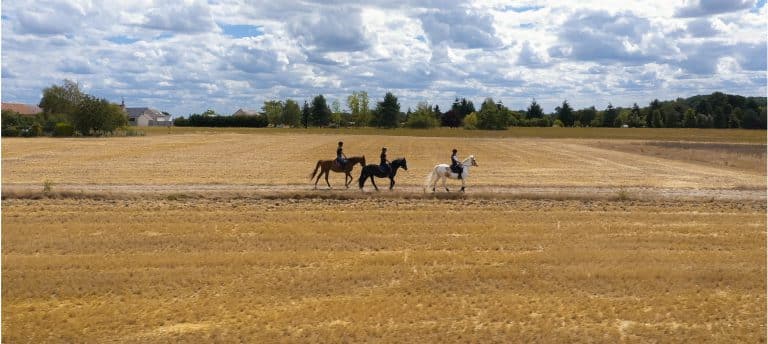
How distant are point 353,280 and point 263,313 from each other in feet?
8.08

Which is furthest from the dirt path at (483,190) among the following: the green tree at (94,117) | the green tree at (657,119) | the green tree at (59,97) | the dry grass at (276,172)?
the green tree at (657,119)

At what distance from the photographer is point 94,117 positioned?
3568 inches

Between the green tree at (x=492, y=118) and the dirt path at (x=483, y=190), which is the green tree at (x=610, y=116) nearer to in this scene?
the green tree at (x=492, y=118)

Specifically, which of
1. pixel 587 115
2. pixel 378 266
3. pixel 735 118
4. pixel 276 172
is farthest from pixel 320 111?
pixel 378 266

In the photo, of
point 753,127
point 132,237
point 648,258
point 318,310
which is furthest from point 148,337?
point 753,127

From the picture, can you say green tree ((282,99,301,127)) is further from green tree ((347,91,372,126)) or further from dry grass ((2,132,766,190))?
dry grass ((2,132,766,190))

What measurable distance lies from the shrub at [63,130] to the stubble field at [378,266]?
6944 centimetres

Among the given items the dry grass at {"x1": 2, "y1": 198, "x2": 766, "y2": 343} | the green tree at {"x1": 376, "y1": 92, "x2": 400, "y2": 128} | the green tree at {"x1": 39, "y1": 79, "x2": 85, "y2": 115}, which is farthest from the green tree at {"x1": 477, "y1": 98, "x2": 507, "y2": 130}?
the dry grass at {"x1": 2, "y1": 198, "x2": 766, "y2": 343}

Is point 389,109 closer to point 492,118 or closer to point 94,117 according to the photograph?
point 492,118

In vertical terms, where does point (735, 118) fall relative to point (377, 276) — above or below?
above

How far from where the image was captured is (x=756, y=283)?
13883 mm

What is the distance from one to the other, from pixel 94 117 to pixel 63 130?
15.4ft

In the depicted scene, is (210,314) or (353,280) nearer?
(210,314)

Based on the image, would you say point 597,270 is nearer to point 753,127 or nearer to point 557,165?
point 557,165
